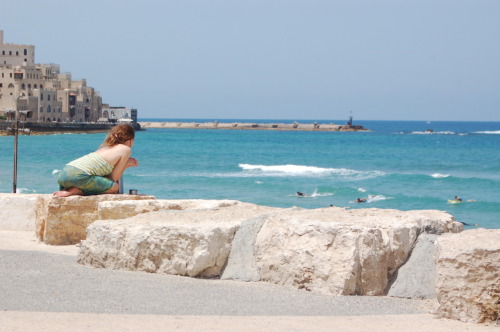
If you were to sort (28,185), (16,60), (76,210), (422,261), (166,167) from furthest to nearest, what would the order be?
(16,60) < (166,167) < (28,185) < (76,210) < (422,261)

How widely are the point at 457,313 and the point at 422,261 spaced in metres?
0.87

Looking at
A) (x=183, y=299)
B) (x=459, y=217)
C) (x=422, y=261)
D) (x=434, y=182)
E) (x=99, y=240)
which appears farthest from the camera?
(x=434, y=182)

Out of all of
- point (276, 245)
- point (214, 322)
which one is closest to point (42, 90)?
point (276, 245)

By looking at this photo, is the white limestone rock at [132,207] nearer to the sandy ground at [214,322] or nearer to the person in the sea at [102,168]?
the person in the sea at [102,168]

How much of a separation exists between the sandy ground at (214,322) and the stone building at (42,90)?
93.6 meters

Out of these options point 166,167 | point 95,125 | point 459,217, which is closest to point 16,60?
point 95,125

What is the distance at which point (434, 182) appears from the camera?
111 ft

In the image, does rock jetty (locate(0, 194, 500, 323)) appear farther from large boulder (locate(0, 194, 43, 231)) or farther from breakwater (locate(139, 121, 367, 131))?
breakwater (locate(139, 121, 367, 131))

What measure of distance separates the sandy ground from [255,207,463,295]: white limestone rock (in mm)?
561

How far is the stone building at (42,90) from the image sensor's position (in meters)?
103

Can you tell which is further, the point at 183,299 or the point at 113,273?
the point at 113,273

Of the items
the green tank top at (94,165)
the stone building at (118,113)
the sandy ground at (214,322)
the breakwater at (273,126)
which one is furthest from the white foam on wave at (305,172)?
the breakwater at (273,126)

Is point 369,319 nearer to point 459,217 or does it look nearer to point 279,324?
point 279,324

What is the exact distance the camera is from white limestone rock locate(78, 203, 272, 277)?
650 cm
